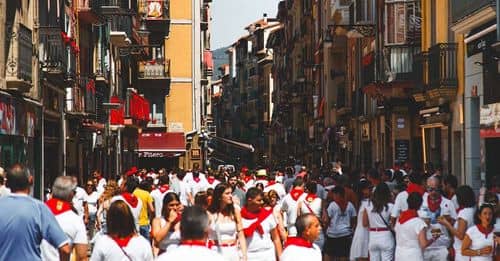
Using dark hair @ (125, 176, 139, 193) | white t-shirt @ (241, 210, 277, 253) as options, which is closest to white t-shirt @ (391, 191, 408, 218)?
white t-shirt @ (241, 210, 277, 253)

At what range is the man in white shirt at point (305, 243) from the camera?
9.96m

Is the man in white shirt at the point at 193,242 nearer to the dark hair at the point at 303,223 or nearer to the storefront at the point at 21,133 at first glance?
the dark hair at the point at 303,223

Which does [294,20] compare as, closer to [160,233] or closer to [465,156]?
[465,156]

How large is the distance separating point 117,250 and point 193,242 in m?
2.58

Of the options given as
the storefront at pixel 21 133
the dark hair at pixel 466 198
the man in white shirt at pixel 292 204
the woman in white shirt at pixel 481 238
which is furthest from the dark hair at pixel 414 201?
the storefront at pixel 21 133

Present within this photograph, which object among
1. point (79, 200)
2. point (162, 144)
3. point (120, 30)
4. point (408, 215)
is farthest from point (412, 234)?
point (162, 144)

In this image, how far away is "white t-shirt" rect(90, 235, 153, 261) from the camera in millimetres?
9922

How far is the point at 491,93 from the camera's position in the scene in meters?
25.0

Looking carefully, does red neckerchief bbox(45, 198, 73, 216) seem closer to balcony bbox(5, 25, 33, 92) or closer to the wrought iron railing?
balcony bbox(5, 25, 33, 92)

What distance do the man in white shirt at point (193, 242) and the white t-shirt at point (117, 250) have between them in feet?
8.08

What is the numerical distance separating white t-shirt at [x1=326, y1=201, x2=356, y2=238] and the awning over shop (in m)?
50.4

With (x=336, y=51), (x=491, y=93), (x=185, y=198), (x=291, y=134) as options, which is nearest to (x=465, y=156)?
(x=491, y=93)

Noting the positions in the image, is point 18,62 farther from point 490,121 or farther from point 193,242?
point 193,242

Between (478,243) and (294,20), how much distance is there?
78.3 meters
